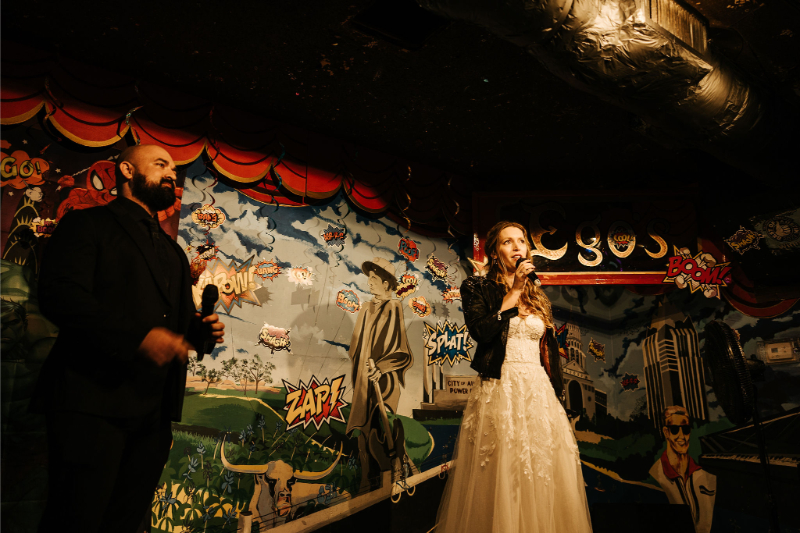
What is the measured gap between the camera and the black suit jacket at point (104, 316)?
1.73 m

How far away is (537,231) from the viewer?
4188 mm

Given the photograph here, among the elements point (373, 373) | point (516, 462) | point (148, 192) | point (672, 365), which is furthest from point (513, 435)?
point (672, 365)

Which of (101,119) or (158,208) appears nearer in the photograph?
(158,208)

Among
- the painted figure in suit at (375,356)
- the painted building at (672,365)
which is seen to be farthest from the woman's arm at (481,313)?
the painted building at (672,365)

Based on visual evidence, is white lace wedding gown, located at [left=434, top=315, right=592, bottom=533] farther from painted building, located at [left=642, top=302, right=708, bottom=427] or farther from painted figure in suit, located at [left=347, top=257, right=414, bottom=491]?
painted building, located at [left=642, top=302, right=708, bottom=427]

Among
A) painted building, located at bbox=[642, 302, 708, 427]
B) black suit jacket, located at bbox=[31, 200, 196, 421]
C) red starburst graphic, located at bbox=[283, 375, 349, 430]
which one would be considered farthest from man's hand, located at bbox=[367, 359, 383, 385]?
painted building, located at bbox=[642, 302, 708, 427]

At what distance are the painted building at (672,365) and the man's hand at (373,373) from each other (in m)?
2.14

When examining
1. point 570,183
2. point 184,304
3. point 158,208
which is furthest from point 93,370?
point 570,183

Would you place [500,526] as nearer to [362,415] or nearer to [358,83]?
[362,415]

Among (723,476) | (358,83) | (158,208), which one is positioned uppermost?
(358,83)

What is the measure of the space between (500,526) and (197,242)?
216 cm

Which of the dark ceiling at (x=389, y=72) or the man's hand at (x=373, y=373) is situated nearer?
the dark ceiling at (x=389, y=72)

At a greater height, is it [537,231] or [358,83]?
[358,83]

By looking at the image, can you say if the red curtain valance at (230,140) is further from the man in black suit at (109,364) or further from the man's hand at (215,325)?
the man's hand at (215,325)
